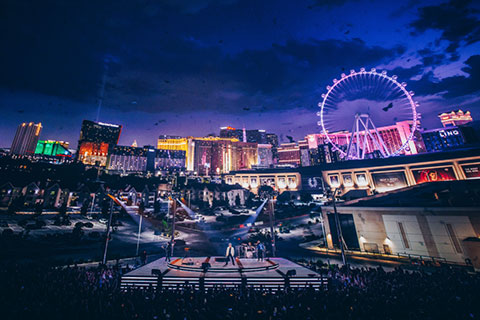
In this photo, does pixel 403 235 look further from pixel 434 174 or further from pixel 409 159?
pixel 409 159

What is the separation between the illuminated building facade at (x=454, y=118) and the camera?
17431 centimetres

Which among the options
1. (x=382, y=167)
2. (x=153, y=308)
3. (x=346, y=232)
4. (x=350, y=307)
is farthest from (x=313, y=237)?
(x=382, y=167)

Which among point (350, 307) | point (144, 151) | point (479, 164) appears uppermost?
point (144, 151)

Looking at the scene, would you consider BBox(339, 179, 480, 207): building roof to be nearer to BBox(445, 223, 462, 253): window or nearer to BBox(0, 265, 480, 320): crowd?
BBox(445, 223, 462, 253): window

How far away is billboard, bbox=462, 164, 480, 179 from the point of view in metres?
49.8

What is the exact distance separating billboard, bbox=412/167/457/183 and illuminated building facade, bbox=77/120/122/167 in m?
224

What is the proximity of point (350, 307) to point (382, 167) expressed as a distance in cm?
7178

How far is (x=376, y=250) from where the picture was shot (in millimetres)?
26203

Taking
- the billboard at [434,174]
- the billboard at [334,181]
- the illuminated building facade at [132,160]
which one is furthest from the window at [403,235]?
the illuminated building facade at [132,160]

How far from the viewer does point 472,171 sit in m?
50.6

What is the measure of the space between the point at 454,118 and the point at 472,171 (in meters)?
196

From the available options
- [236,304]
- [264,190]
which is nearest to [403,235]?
[236,304]

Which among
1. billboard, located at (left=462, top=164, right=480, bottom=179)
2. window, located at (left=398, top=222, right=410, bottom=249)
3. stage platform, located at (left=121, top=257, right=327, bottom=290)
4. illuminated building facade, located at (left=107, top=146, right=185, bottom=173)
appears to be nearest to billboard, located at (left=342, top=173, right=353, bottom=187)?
billboard, located at (left=462, top=164, right=480, bottom=179)

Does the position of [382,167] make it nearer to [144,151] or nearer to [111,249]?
[111,249]
